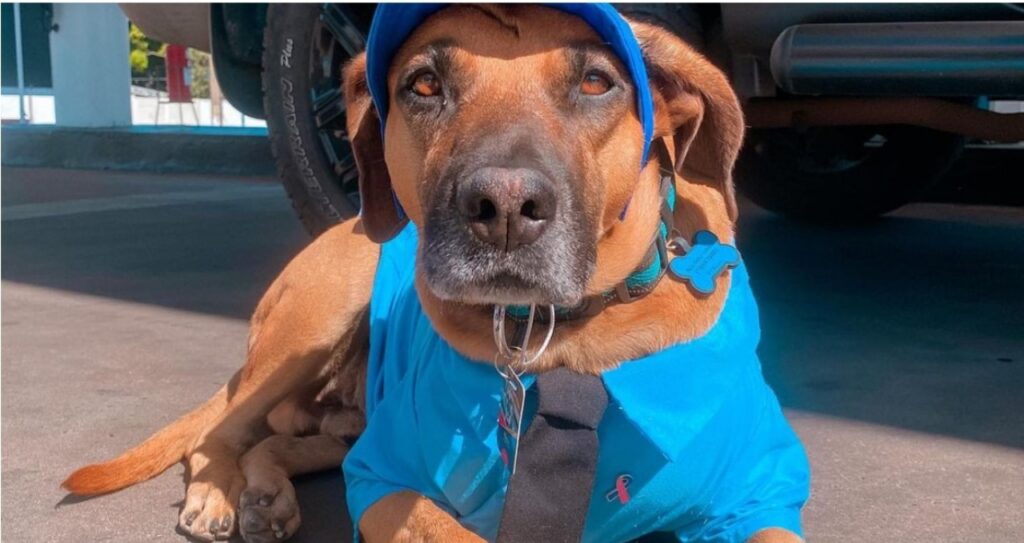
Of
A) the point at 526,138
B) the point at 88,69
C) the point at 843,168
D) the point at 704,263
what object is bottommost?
the point at 88,69

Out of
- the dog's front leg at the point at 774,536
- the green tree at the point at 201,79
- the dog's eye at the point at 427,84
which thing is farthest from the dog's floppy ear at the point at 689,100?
the green tree at the point at 201,79

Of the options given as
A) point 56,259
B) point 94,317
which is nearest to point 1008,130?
point 94,317

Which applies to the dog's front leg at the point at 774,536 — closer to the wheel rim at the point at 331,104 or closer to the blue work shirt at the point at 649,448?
the blue work shirt at the point at 649,448

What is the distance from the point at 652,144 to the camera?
2.45m

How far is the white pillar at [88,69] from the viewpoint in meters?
15.4

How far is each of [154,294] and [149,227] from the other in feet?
8.23

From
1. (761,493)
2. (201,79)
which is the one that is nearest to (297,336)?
(761,493)

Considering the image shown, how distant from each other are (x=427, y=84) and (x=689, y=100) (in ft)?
1.77

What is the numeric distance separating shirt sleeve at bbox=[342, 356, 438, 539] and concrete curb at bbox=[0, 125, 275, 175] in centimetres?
933

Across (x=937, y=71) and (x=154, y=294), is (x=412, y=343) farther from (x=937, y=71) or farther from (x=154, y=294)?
(x=154, y=294)

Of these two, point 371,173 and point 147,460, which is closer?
point 371,173

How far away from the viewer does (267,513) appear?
265 centimetres

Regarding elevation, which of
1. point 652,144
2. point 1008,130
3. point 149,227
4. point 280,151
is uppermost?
point 652,144

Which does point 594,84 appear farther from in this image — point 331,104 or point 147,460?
point 331,104
